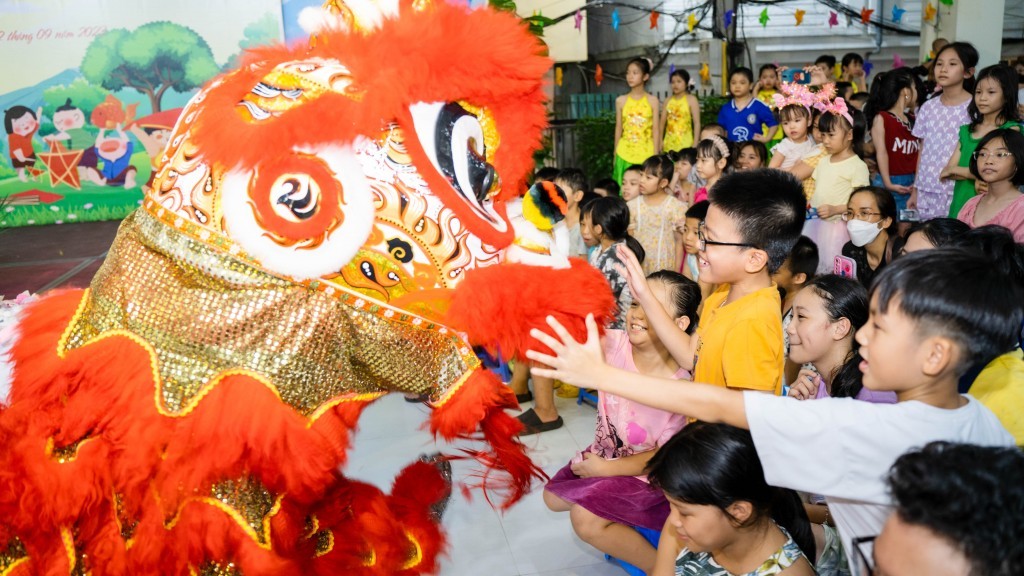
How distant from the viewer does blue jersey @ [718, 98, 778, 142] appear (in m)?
5.62

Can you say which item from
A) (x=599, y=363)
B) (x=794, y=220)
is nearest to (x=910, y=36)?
(x=794, y=220)

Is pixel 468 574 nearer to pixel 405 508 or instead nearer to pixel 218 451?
pixel 405 508

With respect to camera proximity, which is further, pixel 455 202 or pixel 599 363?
pixel 455 202

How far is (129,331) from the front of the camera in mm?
1524

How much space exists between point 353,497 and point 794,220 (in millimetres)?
1146

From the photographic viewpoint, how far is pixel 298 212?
4.99 ft

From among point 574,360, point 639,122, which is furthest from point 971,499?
point 639,122

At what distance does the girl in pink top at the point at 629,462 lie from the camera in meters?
2.16

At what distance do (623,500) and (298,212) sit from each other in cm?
115

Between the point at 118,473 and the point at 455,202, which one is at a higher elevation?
the point at 455,202

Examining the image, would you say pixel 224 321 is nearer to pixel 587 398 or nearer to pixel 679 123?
pixel 587 398

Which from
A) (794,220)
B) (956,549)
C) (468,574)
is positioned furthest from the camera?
(468,574)

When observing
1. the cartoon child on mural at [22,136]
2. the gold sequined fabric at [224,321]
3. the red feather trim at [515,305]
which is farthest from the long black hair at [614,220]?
the cartoon child on mural at [22,136]

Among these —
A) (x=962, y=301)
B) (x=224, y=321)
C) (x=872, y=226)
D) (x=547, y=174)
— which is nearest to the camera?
(x=962, y=301)
